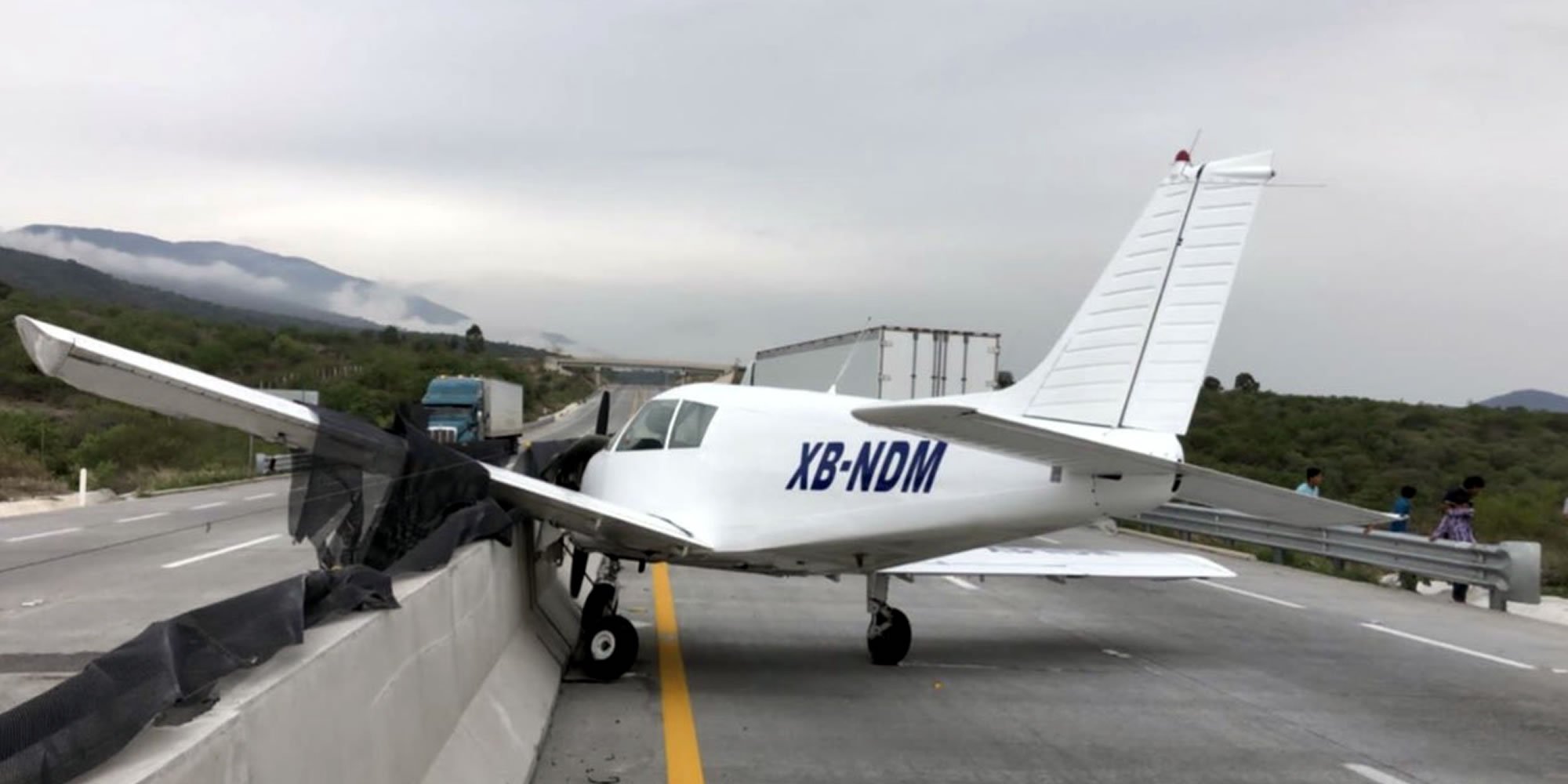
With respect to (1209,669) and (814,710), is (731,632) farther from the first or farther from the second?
(1209,669)

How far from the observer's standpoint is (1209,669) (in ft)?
34.8

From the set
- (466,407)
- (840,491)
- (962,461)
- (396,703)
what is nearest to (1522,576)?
(962,461)

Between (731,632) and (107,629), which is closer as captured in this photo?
(107,629)

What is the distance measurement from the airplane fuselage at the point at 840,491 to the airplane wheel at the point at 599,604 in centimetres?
71

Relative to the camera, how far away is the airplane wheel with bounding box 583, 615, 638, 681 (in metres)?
8.98

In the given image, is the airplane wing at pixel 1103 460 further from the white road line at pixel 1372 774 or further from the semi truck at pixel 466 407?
the semi truck at pixel 466 407

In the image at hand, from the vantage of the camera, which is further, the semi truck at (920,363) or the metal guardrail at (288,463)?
the semi truck at (920,363)

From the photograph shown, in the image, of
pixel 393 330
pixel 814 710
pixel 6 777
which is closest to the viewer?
pixel 6 777

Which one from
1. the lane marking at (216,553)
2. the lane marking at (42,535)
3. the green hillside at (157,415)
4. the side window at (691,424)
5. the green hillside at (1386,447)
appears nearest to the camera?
the side window at (691,424)

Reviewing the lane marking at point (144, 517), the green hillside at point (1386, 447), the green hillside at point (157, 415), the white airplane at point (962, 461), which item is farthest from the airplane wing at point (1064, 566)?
the green hillside at point (1386, 447)

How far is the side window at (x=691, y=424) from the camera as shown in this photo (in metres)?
9.70

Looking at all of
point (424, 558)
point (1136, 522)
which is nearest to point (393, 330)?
point (1136, 522)

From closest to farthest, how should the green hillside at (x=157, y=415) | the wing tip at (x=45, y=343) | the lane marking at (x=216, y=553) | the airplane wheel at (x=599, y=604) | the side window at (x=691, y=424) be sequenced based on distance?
the wing tip at (x=45, y=343)
the airplane wheel at (x=599, y=604)
the side window at (x=691, y=424)
the lane marking at (x=216, y=553)
the green hillside at (x=157, y=415)

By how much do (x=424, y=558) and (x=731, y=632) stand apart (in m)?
5.73
